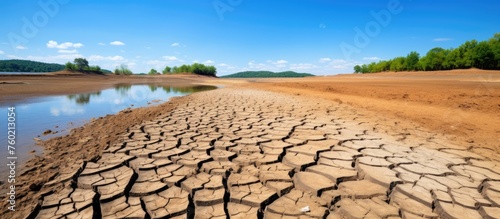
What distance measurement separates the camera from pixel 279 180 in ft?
6.84

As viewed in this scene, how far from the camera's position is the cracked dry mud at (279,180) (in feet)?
5.43

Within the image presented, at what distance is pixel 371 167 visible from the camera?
2328mm

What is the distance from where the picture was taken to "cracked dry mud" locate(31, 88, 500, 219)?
166 centimetres

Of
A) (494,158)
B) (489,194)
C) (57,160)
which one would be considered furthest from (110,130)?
(494,158)

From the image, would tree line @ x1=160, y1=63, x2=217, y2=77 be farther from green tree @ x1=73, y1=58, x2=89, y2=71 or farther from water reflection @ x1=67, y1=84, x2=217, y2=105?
A: water reflection @ x1=67, y1=84, x2=217, y2=105

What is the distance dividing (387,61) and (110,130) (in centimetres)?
5674

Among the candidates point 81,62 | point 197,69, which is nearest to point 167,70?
point 197,69

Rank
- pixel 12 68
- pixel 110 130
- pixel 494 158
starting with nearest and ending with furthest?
1. pixel 494 158
2. pixel 110 130
3. pixel 12 68

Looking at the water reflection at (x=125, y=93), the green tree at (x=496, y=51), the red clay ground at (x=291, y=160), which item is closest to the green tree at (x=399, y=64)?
the green tree at (x=496, y=51)

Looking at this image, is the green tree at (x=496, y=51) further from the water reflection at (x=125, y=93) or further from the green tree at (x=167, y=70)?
the green tree at (x=167, y=70)

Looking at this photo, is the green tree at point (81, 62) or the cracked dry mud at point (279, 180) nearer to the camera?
the cracked dry mud at point (279, 180)

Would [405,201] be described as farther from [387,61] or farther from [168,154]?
[387,61]

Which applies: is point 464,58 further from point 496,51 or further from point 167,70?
point 167,70

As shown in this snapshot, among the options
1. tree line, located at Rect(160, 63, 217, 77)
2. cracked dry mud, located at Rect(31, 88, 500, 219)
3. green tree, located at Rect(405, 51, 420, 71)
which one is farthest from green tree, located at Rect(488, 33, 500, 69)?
tree line, located at Rect(160, 63, 217, 77)
